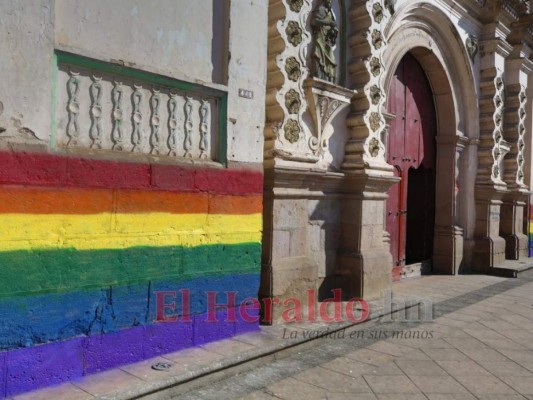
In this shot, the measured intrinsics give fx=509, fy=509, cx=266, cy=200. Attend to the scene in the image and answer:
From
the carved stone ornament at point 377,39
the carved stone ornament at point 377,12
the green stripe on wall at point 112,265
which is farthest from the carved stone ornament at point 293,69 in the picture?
the green stripe on wall at point 112,265

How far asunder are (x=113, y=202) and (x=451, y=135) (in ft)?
24.3

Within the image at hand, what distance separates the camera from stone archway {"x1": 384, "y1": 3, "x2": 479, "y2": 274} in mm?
8906

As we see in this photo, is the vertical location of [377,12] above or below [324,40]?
above

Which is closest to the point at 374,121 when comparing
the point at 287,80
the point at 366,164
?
the point at 366,164

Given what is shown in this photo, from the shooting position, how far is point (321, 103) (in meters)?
5.72

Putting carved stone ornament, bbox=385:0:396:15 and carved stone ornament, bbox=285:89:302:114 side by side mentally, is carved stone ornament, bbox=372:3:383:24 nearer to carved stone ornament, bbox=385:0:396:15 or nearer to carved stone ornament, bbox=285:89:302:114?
carved stone ornament, bbox=385:0:396:15

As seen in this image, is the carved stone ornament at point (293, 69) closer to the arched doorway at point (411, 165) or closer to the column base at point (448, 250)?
the arched doorway at point (411, 165)

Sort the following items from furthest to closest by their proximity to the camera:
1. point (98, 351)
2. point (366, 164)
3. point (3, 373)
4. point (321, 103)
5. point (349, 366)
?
point (366, 164)
point (321, 103)
point (349, 366)
point (98, 351)
point (3, 373)

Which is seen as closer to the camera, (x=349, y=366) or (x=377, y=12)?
(x=349, y=366)

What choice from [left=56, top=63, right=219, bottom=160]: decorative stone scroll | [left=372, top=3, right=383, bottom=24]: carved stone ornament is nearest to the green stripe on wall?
[left=56, top=63, right=219, bottom=160]: decorative stone scroll

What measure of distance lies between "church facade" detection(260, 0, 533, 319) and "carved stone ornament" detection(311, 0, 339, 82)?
0.05 ft

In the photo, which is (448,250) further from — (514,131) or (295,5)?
(295,5)

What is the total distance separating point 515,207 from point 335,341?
25.4ft

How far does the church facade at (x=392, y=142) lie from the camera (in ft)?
17.2
